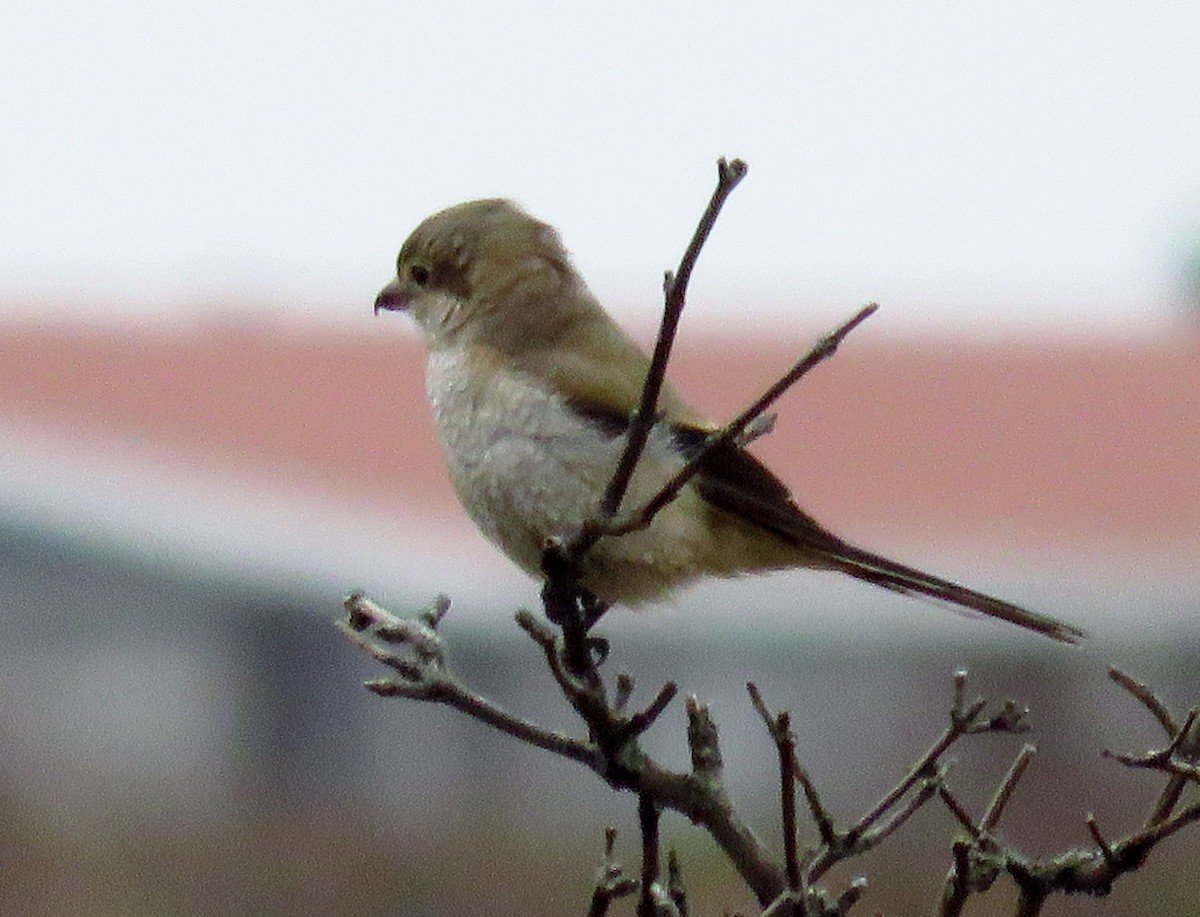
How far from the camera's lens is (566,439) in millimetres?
3264

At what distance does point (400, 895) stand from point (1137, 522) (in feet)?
17.7

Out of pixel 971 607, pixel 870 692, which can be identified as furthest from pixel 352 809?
pixel 971 607

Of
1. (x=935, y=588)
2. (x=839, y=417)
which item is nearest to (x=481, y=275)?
(x=935, y=588)

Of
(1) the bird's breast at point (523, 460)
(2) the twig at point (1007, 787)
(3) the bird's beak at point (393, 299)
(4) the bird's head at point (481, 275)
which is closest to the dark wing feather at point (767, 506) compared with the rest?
(1) the bird's breast at point (523, 460)

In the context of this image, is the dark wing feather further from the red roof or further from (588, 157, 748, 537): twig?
the red roof

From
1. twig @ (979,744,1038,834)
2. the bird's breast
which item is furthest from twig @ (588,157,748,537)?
the bird's breast

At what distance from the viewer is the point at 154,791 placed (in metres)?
11.8

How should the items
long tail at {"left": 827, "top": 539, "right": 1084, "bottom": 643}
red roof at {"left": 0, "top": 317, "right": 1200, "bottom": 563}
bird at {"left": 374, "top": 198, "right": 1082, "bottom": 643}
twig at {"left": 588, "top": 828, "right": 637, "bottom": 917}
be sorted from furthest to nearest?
red roof at {"left": 0, "top": 317, "right": 1200, "bottom": 563}, bird at {"left": 374, "top": 198, "right": 1082, "bottom": 643}, long tail at {"left": 827, "top": 539, "right": 1084, "bottom": 643}, twig at {"left": 588, "top": 828, "right": 637, "bottom": 917}

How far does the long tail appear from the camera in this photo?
2.91 meters

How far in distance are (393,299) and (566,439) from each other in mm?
658

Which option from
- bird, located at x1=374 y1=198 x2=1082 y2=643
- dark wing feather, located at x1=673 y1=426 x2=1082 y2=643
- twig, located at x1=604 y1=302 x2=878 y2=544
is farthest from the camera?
dark wing feather, located at x1=673 y1=426 x2=1082 y2=643

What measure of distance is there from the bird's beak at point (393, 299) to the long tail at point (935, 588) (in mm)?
930

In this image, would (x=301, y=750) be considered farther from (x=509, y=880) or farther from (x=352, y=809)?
(x=509, y=880)

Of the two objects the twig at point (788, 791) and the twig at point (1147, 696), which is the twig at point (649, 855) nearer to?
the twig at point (788, 791)
